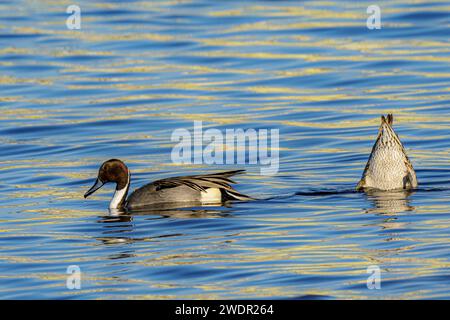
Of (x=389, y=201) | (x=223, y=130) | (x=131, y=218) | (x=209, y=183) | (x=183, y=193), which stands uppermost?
(x=223, y=130)

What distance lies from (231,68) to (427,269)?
12813 millimetres

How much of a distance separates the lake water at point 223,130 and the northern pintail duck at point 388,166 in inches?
9.1

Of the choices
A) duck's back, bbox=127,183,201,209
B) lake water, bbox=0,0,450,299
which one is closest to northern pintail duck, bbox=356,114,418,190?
lake water, bbox=0,0,450,299

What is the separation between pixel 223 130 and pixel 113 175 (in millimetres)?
3787

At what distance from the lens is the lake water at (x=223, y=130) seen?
1028cm

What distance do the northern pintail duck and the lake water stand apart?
0.76 ft

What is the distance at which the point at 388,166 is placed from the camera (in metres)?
13.7

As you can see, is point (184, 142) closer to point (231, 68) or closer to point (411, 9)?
point (231, 68)

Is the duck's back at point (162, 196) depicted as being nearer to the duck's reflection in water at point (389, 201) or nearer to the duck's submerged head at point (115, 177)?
the duck's submerged head at point (115, 177)

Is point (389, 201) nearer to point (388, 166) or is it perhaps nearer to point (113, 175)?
point (388, 166)

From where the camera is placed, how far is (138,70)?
73.5 ft

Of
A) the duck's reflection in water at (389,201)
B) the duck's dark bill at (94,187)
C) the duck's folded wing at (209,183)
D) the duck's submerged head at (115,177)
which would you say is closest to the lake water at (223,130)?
the duck's reflection in water at (389,201)

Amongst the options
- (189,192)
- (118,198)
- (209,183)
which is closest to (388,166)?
(209,183)
